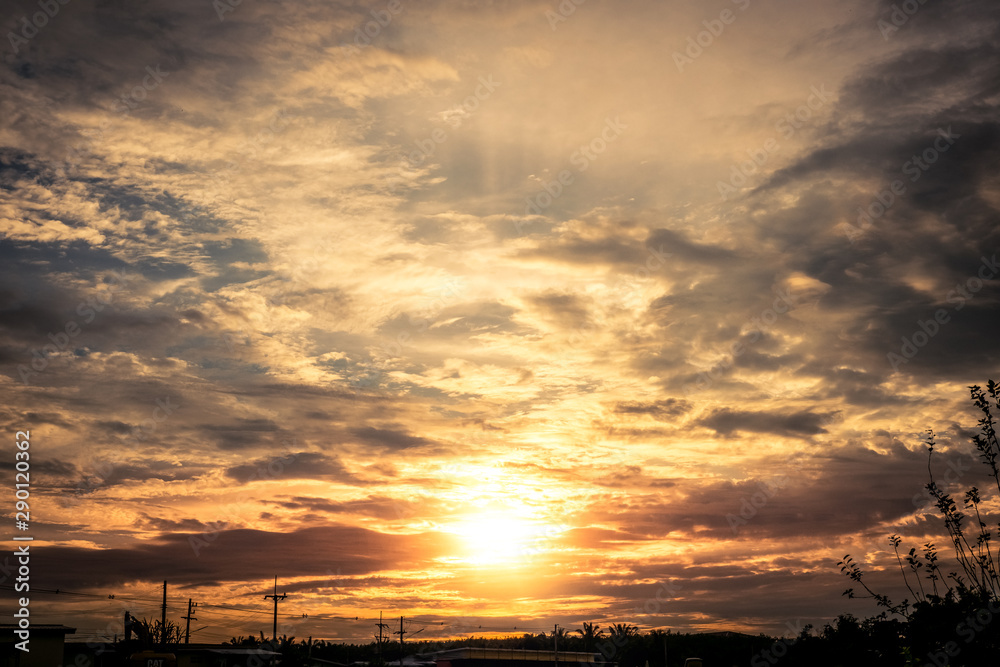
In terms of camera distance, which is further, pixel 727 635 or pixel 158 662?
pixel 727 635

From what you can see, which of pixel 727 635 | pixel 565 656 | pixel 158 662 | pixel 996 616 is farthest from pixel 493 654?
pixel 996 616

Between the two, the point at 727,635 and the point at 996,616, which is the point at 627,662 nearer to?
the point at 727,635

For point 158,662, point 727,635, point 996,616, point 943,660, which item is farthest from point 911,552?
point 727,635

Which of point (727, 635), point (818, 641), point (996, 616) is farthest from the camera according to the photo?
point (727, 635)

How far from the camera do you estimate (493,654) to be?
89.4 meters

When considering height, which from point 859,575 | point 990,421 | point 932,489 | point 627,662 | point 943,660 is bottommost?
point 627,662

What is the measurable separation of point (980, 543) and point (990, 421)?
6.37 ft

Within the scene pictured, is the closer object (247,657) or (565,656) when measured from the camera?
(247,657)

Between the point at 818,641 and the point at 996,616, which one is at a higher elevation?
the point at 996,616

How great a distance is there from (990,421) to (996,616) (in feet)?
22.1

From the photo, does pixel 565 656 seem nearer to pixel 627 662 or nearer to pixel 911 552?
pixel 627 662

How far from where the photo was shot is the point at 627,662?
11781 cm

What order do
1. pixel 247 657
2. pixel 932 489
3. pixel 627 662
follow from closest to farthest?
1. pixel 932 489
2. pixel 247 657
3. pixel 627 662

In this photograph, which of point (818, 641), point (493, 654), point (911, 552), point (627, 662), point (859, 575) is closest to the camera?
point (911, 552)
